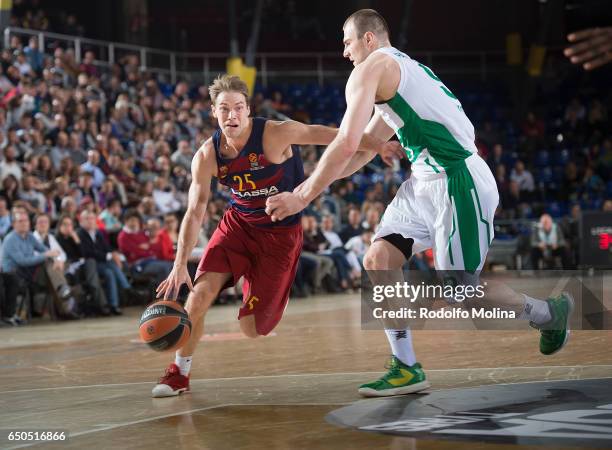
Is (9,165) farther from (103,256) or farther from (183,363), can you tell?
(183,363)

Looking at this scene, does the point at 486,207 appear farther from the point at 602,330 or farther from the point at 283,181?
the point at 602,330

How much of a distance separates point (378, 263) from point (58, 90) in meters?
10.6

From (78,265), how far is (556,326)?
7.64 m

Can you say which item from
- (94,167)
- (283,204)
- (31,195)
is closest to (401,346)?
(283,204)

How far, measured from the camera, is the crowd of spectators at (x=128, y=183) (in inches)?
460

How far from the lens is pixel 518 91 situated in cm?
2381

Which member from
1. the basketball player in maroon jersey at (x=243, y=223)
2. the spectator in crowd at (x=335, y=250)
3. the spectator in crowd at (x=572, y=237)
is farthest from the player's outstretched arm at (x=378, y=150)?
the spectator in crowd at (x=572, y=237)

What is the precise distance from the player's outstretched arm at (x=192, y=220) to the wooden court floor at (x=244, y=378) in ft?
2.06

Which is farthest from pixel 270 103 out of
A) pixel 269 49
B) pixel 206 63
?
pixel 269 49

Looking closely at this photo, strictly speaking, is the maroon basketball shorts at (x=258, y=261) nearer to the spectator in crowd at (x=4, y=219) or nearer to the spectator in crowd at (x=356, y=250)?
the spectator in crowd at (x=4, y=219)

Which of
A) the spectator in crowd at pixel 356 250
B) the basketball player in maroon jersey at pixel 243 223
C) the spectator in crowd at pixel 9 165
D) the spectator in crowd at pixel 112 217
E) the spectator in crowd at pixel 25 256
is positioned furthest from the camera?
the spectator in crowd at pixel 356 250

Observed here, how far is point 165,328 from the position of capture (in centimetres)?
510

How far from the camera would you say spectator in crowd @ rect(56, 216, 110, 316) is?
11.5 meters

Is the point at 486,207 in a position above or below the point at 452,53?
below
